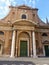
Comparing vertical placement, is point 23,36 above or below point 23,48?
above

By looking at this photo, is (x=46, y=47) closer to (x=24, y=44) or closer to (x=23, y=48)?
(x=24, y=44)

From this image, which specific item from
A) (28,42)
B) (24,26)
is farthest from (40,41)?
(24,26)

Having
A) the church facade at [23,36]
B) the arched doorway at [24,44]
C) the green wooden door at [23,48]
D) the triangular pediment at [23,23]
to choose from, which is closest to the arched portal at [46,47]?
the church facade at [23,36]

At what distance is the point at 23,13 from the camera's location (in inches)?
870

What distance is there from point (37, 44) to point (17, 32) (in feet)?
12.1

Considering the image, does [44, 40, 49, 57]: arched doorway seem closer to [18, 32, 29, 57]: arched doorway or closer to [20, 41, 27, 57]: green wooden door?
[18, 32, 29, 57]: arched doorway

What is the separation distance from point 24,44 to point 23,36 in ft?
4.05

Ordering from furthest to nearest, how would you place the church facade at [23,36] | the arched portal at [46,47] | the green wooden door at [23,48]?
the arched portal at [46,47] < the green wooden door at [23,48] < the church facade at [23,36]

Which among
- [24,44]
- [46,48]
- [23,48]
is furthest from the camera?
[46,48]

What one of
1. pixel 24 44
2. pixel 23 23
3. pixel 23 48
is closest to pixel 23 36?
pixel 24 44

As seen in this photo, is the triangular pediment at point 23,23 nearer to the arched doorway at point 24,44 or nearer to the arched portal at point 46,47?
the arched doorway at point 24,44

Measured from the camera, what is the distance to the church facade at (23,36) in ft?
63.8

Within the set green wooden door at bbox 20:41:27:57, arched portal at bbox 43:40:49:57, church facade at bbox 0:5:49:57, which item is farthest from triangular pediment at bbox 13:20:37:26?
arched portal at bbox 43:40:49:57

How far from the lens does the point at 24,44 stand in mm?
20438
